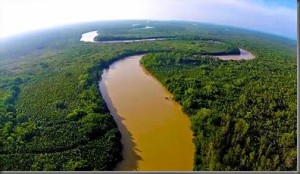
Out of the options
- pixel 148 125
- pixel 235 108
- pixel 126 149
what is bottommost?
pixel 126 149

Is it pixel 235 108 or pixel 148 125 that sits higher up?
pixel 235 108

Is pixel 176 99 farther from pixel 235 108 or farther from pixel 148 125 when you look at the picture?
pixel 148 125

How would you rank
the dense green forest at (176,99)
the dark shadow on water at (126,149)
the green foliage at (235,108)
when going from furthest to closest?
the dark shadow on water at (126,149), the dense green forest at (176,99), the green foliage at (235,108)

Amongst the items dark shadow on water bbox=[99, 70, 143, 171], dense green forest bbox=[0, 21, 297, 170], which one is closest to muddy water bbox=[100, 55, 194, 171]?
dark shadow on water bbox=[99, 70, 143, 171]

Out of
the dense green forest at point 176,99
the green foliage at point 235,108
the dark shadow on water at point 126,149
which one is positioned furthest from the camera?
the dark shadow on water at point 126,149

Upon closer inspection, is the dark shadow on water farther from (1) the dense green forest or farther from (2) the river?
(1) the dense green forest

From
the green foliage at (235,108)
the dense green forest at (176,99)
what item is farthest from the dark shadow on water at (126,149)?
the green foliage at (235,108)

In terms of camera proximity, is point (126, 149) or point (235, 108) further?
point (235, 108)

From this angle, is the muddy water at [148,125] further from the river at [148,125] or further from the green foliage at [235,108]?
the green foliage at [235,108]

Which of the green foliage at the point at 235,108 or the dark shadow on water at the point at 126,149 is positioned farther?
the dark shadow on water at the point at 126,149

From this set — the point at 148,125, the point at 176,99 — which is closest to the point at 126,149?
the point at 148,125
